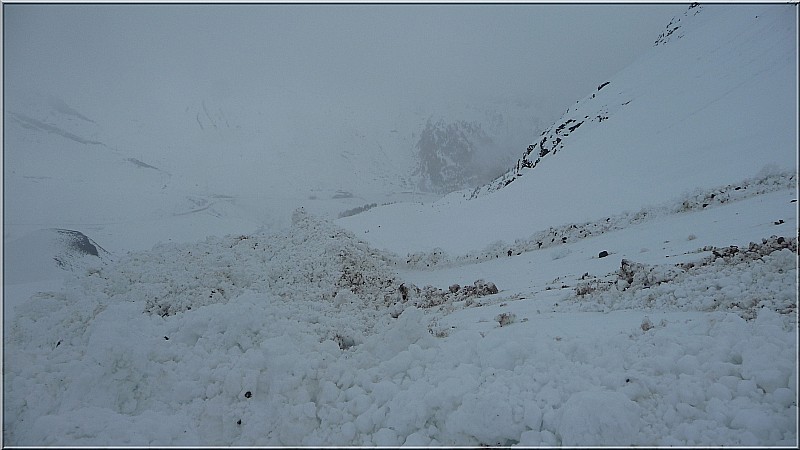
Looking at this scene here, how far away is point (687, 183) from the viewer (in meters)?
13.3

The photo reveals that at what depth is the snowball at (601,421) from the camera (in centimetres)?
306

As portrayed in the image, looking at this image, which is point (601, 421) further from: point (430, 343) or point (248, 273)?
point (248, 273)

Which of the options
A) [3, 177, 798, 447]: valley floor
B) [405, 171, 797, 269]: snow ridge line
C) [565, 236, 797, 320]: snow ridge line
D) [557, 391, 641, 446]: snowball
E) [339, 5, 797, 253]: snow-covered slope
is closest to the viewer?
→ [557, 391, 641, 446]: snowball

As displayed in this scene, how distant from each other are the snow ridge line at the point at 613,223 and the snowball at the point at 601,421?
376 inches

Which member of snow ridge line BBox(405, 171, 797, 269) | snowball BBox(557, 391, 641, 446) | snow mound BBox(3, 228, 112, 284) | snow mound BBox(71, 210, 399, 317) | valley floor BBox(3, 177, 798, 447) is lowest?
snowball BBox(557, 391, 641, 446)

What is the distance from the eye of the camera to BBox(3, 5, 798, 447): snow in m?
3.31

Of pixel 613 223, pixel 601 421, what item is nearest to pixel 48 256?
pixel 601 421

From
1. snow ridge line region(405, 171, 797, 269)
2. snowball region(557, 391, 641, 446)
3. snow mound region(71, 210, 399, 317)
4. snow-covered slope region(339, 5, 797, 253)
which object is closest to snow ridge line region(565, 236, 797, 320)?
snowball region(557, 391, 641, 446)

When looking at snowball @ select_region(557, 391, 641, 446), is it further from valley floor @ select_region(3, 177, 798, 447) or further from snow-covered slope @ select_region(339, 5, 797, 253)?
snow-covered slope @ select_region(339, 5, 797, 253)

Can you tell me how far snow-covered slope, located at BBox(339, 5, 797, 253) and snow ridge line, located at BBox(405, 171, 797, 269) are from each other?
78 cm

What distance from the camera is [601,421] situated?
3107 mm

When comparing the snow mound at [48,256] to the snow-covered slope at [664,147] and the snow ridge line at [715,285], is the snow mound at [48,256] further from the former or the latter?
the snow ridge line at [715,285]

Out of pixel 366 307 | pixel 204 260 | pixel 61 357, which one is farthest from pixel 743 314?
pixel 204 260

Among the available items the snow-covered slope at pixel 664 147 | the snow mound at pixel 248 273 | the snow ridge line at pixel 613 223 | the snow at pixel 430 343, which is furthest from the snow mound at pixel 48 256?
the snow-covered slope at pixel 664 147
